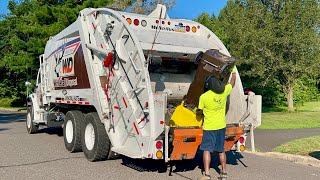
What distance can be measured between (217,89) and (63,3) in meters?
23.4

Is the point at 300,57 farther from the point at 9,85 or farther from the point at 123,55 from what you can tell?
the point at 9,85

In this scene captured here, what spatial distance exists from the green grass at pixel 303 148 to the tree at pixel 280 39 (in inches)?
547

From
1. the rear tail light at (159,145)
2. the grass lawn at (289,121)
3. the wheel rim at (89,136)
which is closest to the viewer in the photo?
the rear tail light at (159,145)

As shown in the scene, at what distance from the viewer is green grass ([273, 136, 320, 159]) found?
9061 mm

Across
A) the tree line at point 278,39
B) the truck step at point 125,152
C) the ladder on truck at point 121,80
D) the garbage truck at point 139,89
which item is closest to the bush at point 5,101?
the tree line at point 278,39

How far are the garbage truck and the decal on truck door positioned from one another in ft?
0.08

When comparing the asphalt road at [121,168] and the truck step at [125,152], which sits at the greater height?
the truck step at [125,152]

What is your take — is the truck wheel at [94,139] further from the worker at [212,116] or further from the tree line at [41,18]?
the tree line at [41,18]

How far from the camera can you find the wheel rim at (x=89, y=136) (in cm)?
812

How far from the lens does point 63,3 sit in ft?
91.0

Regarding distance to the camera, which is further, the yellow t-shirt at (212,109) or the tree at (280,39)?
the tree at (280,39)

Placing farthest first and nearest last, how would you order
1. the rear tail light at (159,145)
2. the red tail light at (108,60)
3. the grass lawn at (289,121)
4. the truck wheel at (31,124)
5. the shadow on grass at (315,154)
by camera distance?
the grass lawn at (289,121), the truck wheel at (31,124), the shadow on grass at (315,154), the red tail light at (108,60), the rear tail light at (159,145)

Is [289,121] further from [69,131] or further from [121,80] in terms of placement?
[121,80]

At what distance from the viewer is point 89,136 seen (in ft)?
27.0
